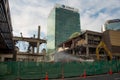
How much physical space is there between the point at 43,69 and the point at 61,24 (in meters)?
130

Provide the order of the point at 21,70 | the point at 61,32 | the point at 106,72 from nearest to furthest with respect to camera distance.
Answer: the point at 21,70
the point at 106,72
the point at 61,32

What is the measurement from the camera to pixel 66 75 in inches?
800

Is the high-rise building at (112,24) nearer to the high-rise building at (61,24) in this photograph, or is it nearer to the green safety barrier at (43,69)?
the high-rise building at (61,24)

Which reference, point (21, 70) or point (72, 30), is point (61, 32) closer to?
point (72, 30)

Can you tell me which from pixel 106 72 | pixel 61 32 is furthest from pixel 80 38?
pixel 61 32

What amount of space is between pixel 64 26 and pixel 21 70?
13303 cm

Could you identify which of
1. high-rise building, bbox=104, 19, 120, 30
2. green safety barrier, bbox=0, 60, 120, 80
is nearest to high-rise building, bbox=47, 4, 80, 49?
high-rise building, bbox=104, 19, 120, 30

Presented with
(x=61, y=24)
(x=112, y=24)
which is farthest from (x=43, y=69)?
(x=61, y=24)

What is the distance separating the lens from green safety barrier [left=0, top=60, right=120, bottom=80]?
1772cm

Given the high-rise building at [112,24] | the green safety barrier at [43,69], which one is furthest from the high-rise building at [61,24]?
the green safety barrier at [43,69]

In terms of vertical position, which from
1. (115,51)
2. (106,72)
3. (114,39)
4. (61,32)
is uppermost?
(61,32)

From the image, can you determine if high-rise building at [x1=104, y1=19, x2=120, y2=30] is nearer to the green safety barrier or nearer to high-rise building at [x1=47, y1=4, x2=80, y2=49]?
high-rise building at [x1=47, y1=4, x2=80, y2=49]

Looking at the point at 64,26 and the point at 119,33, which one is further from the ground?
the point at 64,26

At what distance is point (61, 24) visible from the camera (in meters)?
148
